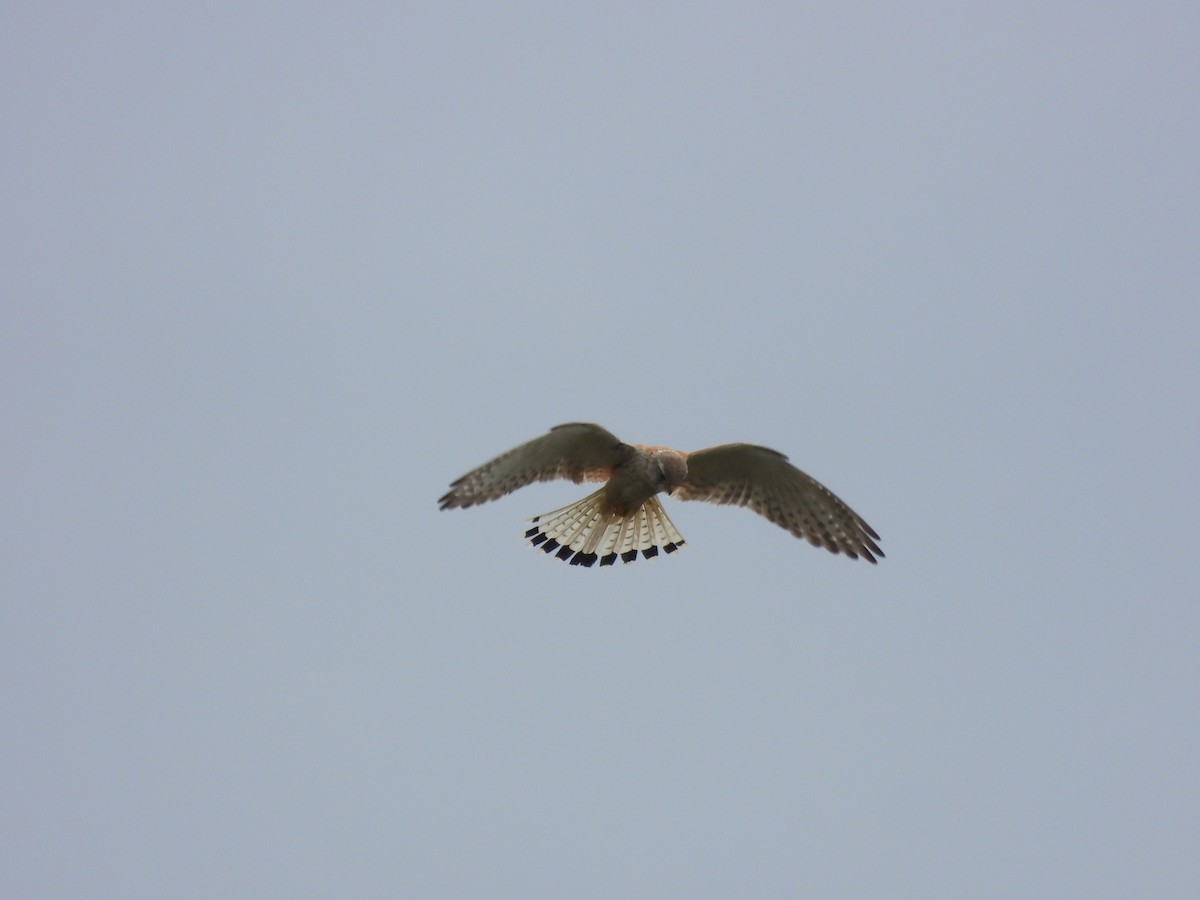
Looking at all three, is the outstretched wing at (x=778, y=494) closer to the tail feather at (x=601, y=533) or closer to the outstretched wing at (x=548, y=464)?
the tail feather at (x=601, y=533)

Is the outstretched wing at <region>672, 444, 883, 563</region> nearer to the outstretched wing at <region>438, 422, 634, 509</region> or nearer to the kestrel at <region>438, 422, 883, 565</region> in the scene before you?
the kestrel at <region>438, 422, 883, 565</region>

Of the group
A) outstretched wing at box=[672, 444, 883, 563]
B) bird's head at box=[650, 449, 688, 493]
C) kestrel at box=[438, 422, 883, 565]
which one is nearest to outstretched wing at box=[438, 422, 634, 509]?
kestrel at box=[438, 422, 883, 565]

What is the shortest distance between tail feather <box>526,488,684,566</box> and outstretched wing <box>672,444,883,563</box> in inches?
15.8

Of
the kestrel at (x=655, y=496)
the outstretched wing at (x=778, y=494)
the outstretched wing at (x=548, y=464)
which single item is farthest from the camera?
the outstretched wing at (x=778, y=494)

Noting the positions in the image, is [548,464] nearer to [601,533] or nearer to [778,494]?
[601,533]

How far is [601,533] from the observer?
12492mm

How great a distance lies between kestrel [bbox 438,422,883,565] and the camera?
459 inches

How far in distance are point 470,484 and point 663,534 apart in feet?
8.60

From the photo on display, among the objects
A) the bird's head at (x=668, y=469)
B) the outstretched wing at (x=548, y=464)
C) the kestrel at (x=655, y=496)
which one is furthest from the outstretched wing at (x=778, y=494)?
the outstretched wing at (x=548, y=464)

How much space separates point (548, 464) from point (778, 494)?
2.52 meters

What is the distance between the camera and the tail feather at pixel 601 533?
12383 millimetres

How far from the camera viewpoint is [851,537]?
40.6ft

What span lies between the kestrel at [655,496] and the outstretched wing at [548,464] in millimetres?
12

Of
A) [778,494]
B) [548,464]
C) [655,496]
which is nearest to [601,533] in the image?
[655,496]
